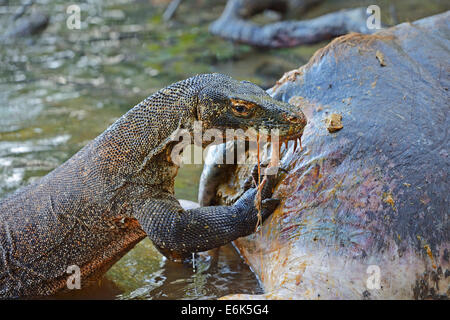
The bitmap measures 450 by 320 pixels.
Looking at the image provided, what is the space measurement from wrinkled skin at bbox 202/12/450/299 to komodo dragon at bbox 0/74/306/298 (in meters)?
0.30

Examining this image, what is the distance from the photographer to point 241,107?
411 cm

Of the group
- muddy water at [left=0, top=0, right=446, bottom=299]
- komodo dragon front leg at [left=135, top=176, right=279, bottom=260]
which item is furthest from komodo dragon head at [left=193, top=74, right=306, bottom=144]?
muddy water at [left=0, top=0, right=446, bottom=299]

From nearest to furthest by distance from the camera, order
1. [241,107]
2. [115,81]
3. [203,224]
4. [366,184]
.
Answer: [366,184] → [241,107] → [203,224] → [115,81]

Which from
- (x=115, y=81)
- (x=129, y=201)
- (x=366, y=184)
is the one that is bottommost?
(x=115, y=81)

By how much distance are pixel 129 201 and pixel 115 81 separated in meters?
6.90

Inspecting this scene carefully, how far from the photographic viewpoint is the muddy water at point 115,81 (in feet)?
16.9

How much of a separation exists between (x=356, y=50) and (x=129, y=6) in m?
14.2

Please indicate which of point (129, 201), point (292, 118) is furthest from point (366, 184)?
point (129, 201)

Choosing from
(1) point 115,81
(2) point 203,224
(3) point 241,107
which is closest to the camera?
(3) point 241,107

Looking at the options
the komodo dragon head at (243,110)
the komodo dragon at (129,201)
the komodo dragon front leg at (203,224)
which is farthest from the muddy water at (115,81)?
the komodo dragon head at (243,110)

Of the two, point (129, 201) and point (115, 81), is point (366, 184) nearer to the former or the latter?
point (129, 201)

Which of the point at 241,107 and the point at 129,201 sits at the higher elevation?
the point at 241,107

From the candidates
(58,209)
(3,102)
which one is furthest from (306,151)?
(3,102)

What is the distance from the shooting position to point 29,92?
34.5 feet
